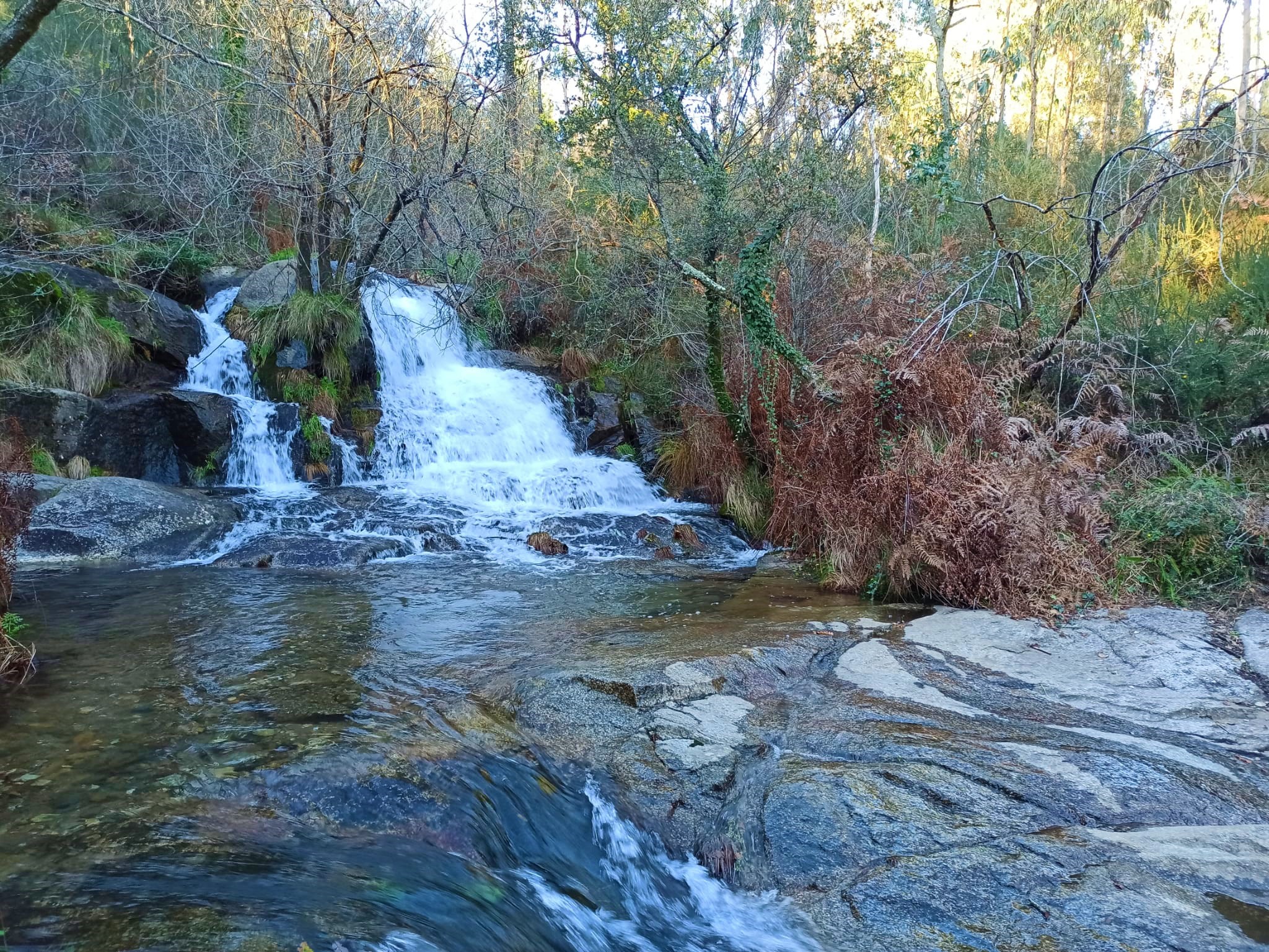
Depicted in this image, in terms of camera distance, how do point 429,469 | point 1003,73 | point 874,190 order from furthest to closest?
point 1003,73 → point 874,190 → point 429,469

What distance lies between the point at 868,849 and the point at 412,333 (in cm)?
1144

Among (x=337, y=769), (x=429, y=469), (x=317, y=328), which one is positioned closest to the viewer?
(x=337, y=769)

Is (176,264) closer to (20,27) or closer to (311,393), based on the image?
(311,393)

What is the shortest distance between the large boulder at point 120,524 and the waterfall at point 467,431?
8.69ft

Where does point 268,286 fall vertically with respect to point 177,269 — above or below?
below

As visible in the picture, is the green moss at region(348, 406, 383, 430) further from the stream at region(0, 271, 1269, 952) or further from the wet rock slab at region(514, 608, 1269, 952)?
the wet rock slab at region(514, 608, 1269, 952)

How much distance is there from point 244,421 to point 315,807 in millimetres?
8722

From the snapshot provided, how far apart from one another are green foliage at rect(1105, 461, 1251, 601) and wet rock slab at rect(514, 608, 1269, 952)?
665 millimetres

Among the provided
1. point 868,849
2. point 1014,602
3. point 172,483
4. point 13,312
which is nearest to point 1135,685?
point 1014,602

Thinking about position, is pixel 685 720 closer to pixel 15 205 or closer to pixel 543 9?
pixel 543 9

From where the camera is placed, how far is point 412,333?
12.9 m

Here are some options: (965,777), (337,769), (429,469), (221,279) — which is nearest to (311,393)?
(429,469)

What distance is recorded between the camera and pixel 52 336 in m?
9.88

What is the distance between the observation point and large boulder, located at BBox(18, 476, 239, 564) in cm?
761
